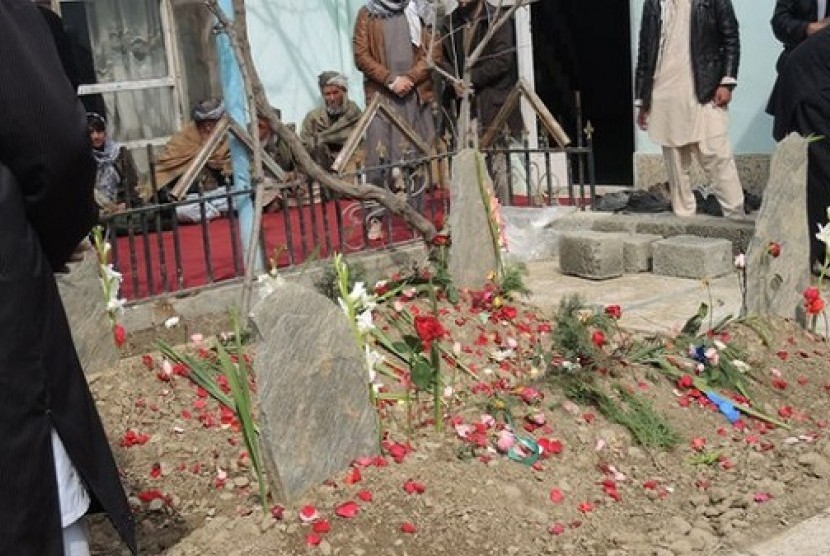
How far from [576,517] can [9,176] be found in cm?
221

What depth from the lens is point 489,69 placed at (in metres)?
9.44

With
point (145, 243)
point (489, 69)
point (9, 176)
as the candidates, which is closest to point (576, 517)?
point (9, 176)

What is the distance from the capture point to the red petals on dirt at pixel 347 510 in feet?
11.7

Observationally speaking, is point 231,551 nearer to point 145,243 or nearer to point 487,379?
point 487,379

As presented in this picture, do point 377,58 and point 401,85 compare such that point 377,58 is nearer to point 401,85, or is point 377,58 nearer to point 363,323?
point 401,85

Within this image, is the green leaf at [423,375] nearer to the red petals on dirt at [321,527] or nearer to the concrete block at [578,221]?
the red petals on dirt at [321,527]

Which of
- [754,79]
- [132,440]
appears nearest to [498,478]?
[132,440]

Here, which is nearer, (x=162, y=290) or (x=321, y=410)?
(x=321, y=410)

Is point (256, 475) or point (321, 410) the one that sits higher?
point (321, 410)

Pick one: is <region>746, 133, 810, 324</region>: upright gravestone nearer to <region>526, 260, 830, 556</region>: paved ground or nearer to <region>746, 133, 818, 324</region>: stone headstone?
<region>746, 133, 818, 324</region>: stone headstone

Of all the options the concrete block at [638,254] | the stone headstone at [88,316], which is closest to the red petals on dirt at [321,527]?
the stone headstone at [88,316]

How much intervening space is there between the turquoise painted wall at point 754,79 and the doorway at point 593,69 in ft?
7.12

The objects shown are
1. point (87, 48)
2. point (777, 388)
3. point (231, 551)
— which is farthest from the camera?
point (87, 48)

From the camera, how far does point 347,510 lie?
358 centimetres
